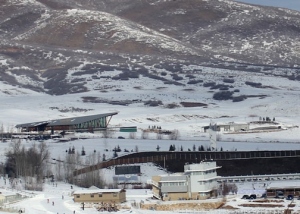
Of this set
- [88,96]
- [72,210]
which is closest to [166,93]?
[88,96]

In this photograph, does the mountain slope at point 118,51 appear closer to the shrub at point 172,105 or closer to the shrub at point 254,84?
the shrub at point 254,84

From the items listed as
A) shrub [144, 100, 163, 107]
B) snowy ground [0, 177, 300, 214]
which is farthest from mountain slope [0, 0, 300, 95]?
snowy ground [0, 177, 300, 214]

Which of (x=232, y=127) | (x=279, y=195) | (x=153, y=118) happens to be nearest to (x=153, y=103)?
(x=153, y=118)

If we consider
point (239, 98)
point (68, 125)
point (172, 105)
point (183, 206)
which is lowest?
point (183, 206)

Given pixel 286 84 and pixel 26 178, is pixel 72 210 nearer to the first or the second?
pixel 26 178

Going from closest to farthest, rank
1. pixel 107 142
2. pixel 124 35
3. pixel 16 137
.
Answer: pixel 107 142
pixel 16 137
pixel 124 35

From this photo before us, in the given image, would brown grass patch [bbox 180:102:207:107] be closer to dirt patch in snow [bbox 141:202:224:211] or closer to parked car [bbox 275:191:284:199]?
parked car [bbox 275:191:284:199]

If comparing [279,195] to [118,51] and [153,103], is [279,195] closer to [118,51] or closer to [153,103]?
[153,103]

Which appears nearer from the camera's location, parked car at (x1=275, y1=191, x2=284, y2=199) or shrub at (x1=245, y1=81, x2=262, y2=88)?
parked car at (x1=275, y1=191, x2=284, y2=199)
